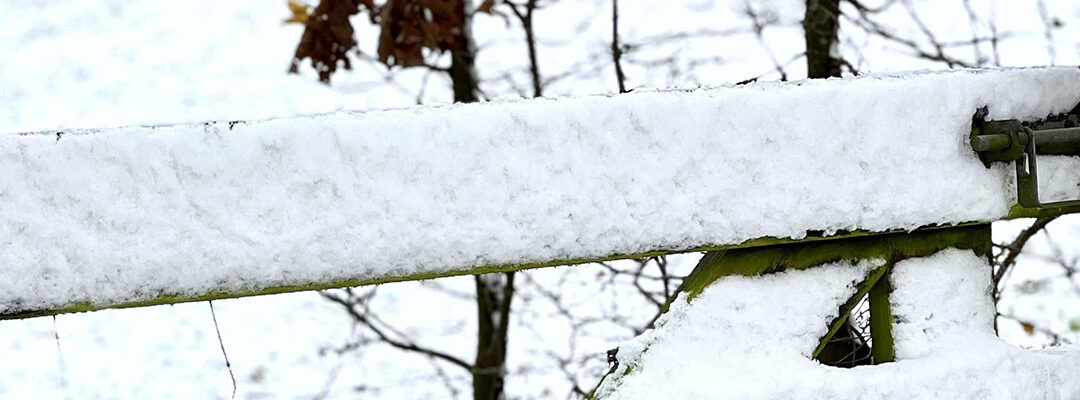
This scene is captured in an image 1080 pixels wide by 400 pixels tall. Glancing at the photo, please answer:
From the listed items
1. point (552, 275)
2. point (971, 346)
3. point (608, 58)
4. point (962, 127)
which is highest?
point (608, 58)

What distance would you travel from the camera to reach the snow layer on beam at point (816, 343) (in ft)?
3.41

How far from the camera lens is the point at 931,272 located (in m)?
1.13

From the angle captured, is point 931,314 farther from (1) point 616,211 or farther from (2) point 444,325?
(2) point 444,325

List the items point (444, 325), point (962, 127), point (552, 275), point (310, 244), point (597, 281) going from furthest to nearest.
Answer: point (444, 325) < point (552, 275) < point (597, 281) < point (962, 127) < point (310, 244)

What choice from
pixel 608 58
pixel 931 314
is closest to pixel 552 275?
pixel 608 58

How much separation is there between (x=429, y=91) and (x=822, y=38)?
2.35 m

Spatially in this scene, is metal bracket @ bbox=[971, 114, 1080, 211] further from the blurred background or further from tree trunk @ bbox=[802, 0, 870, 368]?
tree trunk @ bbox=[802, 0, 870, 368]

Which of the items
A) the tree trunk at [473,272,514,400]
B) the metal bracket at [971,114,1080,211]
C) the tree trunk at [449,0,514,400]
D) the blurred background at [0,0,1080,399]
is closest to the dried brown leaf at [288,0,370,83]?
the blurred background at [0,0,1080,399]

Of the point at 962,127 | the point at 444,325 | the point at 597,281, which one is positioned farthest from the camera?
the point at 444,325

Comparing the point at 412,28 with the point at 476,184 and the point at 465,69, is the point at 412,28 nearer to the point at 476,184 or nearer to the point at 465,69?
the point at 465,69

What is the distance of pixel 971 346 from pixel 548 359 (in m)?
2.18

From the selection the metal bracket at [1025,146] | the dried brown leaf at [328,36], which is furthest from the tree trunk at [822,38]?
the metal bracket at [1025,146]

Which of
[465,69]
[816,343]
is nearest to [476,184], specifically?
[816,343]

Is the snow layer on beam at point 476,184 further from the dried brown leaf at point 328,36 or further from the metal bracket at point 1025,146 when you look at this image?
the dried brown leaf at point 328,36
